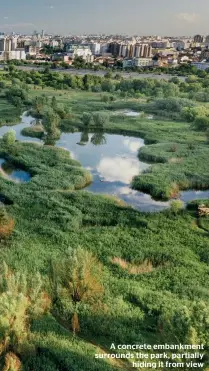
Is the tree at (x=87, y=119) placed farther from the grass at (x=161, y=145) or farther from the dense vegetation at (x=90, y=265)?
the dense vegetation at (x=90, y=265)

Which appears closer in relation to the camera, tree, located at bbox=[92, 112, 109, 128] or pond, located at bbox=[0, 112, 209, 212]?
pond, located at bbox=[0, 112, 209, 212]

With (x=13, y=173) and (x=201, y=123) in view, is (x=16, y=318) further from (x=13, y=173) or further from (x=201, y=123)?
(x=201, y=123)

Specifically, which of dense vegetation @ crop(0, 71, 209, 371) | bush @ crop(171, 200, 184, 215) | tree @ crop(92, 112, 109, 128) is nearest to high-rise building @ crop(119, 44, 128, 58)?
tree @ crop(92, 112, 109, 128)

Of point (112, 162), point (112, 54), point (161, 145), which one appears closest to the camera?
point (112, 162)

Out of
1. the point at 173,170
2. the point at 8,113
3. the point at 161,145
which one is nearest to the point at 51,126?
the point at 161,145

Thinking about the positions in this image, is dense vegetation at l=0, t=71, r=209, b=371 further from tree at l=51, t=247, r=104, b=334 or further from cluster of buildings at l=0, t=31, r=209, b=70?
cluster of buildings at l=0, t=31, r=209, b=70
